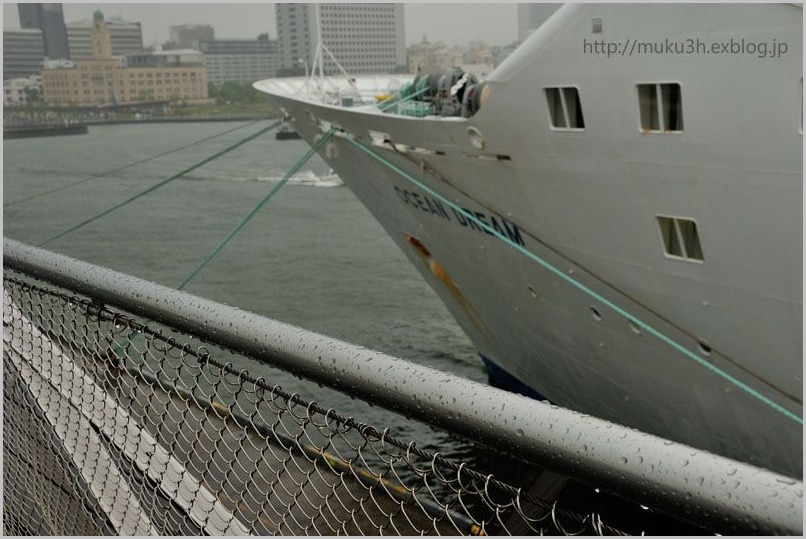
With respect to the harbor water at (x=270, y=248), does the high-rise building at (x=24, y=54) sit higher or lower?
higher

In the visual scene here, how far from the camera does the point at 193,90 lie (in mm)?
101375

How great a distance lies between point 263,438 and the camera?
234cm

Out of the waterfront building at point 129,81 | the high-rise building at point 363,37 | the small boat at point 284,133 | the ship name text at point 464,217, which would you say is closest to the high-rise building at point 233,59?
the waterfront building at point 129,81

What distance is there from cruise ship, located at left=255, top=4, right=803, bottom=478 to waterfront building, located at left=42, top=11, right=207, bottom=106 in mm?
96560

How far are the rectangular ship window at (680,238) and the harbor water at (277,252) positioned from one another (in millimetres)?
1877

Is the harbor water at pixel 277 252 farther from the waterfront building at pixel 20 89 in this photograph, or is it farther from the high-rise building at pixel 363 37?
the waterfront building at pixel 20 89

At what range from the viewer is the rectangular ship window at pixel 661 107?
6402mm

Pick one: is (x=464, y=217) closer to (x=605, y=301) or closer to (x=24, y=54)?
(x=605, y=301)

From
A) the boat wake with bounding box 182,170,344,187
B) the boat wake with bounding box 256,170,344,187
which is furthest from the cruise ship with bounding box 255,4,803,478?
the boat wake with bounding box 182,170,344,187

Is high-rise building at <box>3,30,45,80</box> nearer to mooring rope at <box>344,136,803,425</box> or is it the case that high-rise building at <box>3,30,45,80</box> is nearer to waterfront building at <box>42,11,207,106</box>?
waterfront building at <box>42,11,207,106</box>

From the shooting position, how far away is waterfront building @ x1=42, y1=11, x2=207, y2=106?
331 ft

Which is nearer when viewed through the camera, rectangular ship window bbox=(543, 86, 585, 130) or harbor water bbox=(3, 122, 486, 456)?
rectangular ship window bbox=(543, 86, 585, 130)

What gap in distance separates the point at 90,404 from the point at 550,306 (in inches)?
233

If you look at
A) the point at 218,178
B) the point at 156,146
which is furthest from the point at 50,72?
the point at 218,178
